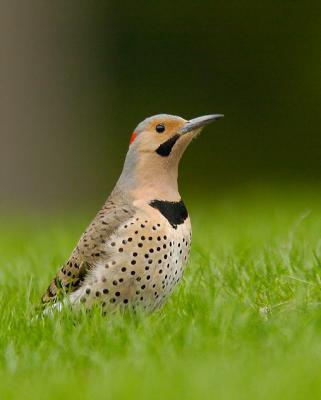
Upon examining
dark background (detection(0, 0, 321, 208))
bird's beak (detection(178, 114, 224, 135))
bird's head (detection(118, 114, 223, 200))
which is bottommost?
dark background (detection(0, 0, 321, 208))

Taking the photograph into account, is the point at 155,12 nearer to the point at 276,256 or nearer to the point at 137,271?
the point at 276,256

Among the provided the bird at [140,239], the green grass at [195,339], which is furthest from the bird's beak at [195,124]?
the green grass at [195,339]

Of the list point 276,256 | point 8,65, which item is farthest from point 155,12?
point 276,256

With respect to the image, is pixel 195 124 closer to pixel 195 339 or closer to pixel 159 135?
pixel 159 135

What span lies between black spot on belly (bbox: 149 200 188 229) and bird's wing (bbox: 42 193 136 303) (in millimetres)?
122

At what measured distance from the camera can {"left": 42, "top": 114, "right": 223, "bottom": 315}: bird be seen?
5.39 meters

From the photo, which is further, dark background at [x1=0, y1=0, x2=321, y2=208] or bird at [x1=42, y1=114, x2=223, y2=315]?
dark background at [x1=0, y1=0, x2=321, y2=208]

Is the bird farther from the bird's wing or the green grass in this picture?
the green grass

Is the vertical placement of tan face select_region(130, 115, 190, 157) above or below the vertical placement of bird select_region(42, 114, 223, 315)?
above

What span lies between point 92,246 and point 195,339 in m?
0.95

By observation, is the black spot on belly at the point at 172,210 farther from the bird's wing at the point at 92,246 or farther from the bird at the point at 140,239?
the bird's wing at the point at 92,246

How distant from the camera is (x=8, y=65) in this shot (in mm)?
16547

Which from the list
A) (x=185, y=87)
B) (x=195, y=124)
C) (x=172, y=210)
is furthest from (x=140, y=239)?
(x=185, y=87)

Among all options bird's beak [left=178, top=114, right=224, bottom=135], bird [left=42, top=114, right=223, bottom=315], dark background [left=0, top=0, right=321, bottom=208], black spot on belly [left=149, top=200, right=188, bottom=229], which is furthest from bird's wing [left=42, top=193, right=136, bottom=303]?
dark background [left=0, top=0, right=321, bottom=208]
